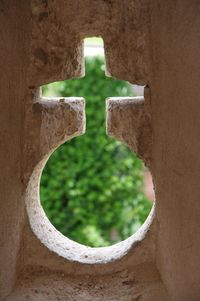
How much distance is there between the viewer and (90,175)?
368cm

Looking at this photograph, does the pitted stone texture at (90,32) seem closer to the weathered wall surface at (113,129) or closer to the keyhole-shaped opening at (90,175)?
the weathered wall surface at (113,129)

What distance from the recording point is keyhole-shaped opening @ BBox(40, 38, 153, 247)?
366 centimetres

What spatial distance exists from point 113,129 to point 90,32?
221mm

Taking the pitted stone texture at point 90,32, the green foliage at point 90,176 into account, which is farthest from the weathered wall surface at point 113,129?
the green foliage at point 90,176

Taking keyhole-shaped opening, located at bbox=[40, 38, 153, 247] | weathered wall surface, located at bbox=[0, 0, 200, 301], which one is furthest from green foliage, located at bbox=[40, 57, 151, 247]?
weathered wall surface, located at bbox=[0, 0, 200, 301]

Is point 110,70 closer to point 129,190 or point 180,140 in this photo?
point 180,140

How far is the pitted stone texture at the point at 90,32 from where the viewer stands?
95 centimetres

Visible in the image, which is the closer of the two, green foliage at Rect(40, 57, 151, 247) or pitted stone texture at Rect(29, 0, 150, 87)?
pitted stone texture at Rect(29, 0, 150, 87)

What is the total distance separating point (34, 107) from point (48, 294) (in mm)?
413

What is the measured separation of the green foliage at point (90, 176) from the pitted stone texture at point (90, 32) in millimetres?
2657

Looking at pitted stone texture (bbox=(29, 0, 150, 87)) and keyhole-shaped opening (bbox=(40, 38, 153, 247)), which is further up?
pitted stone texture (bbox=(29, 0, 150, 87))

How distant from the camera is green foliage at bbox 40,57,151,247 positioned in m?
3.66

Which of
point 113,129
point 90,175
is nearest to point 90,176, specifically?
point 90,175

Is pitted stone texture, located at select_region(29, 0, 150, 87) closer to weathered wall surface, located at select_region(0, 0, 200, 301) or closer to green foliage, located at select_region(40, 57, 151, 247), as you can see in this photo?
weathered wall surface, located at select_region(0, 0, 200, 301)
